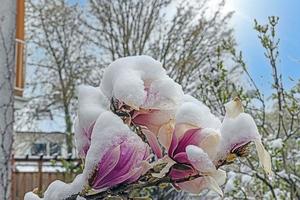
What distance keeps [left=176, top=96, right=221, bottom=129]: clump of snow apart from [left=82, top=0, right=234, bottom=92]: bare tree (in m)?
8.76

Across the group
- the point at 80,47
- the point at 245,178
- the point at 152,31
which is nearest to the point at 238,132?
the point at 245,178

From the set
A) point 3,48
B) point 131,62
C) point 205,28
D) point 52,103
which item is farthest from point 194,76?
point 131,62

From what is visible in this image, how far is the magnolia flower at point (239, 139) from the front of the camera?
55cm

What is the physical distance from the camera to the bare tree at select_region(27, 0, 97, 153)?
33.3 ft

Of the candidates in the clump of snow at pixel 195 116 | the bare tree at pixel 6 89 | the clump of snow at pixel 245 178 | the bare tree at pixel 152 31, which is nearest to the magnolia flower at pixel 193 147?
the clump of snow at pixel 195 116

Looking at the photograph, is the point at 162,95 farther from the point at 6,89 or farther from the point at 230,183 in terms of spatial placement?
the point at 6,89

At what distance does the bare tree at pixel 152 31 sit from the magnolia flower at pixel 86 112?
8763mm

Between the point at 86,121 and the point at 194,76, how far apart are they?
8681 mm

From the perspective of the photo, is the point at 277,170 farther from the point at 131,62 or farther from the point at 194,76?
the point at 194,76

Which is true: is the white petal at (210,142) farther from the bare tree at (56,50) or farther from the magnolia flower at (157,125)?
the bare tree at (56,50)

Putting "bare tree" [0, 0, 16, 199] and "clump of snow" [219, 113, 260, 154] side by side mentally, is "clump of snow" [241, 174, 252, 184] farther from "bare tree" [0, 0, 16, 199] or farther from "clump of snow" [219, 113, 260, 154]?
"bare tree" [0, 0, 16, 199]

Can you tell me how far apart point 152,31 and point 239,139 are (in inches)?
368

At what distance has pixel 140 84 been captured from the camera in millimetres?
544

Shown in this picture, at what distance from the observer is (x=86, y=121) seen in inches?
22.0
